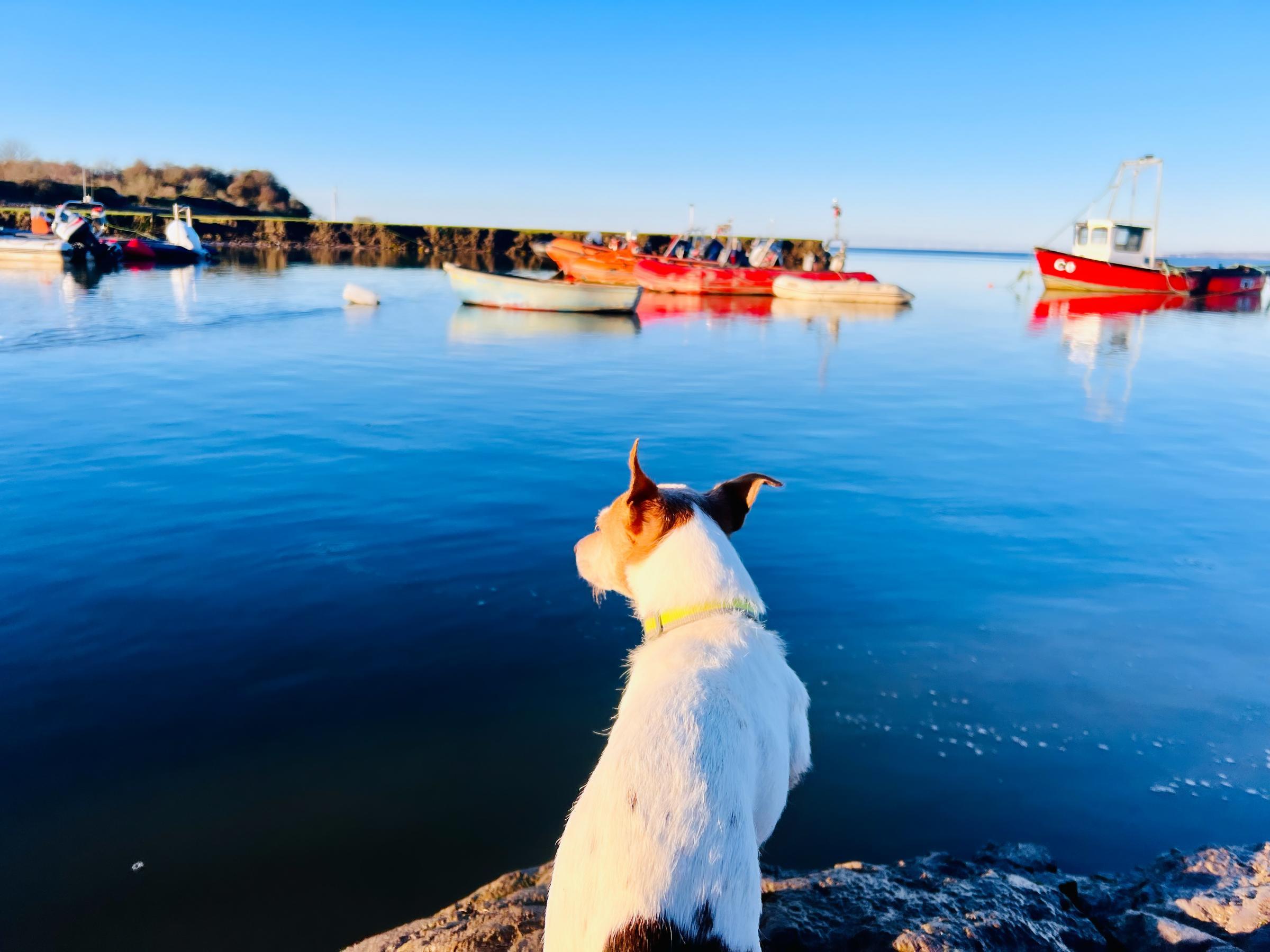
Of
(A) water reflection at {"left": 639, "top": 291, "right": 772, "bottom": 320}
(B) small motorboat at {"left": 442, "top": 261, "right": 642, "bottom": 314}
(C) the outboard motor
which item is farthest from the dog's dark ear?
(C) the outboard motor

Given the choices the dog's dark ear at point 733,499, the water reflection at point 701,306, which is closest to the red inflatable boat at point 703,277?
the water reflection at point 701,306

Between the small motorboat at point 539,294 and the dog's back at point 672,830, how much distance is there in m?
24.9

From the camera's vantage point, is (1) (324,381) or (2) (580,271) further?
(2) (580,271)

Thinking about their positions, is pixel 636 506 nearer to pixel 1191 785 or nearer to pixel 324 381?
pixel 1191 785

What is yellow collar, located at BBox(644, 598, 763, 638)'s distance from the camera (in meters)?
2.48

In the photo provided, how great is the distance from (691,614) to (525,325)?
896 inches

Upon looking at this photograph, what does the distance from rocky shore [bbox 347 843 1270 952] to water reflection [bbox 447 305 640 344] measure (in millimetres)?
18511

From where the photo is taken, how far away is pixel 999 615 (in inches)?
239

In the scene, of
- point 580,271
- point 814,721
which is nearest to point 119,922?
point 814,721

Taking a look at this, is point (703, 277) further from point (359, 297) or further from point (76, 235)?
point (76, 235)

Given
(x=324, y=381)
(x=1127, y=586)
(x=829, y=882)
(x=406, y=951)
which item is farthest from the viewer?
(x=324, y=381)

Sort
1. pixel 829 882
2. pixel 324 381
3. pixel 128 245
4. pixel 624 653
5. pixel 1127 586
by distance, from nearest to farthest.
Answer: pixel 829 882, pixel 624 653, pixel 1127 586, pixel 324 381, pixel 128 245

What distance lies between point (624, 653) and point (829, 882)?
2.65 meters

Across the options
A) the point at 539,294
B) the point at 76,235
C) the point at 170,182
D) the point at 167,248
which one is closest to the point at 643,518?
the point at 539,294
